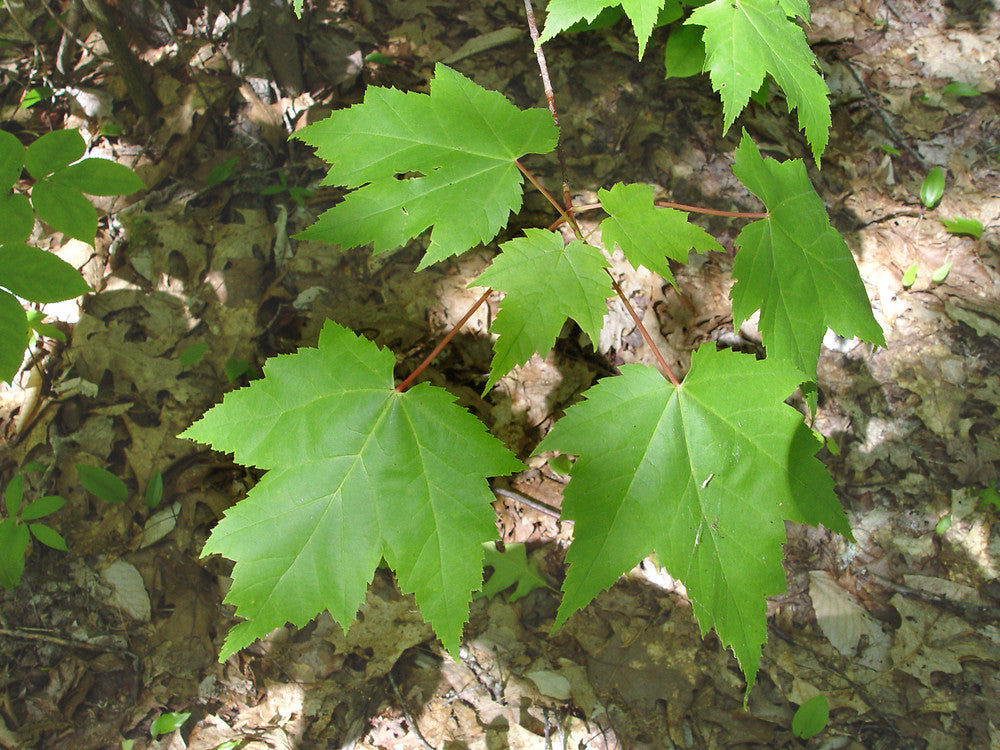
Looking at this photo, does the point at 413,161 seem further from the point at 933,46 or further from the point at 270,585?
the point at 933,46

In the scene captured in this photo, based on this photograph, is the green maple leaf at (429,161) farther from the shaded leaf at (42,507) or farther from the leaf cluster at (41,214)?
the shaded leaf at (42,507)

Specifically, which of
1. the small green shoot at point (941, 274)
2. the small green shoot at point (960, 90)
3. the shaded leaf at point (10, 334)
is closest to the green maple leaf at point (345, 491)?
the shaded leaf at point (10, 334)

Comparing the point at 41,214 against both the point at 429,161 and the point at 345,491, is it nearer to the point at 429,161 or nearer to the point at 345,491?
the point at 429,161

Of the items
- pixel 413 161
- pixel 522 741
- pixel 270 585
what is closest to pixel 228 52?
pixel 413 161

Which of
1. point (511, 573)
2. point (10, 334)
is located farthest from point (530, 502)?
point (10, 334)

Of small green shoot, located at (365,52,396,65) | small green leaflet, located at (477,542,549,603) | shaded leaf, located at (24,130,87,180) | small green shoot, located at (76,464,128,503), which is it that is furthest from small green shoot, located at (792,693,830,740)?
small green shoot, located at (365,52,396,65)

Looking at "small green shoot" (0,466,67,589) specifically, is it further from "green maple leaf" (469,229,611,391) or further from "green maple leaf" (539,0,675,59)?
"green maple leaf" (539,0,675,59)
